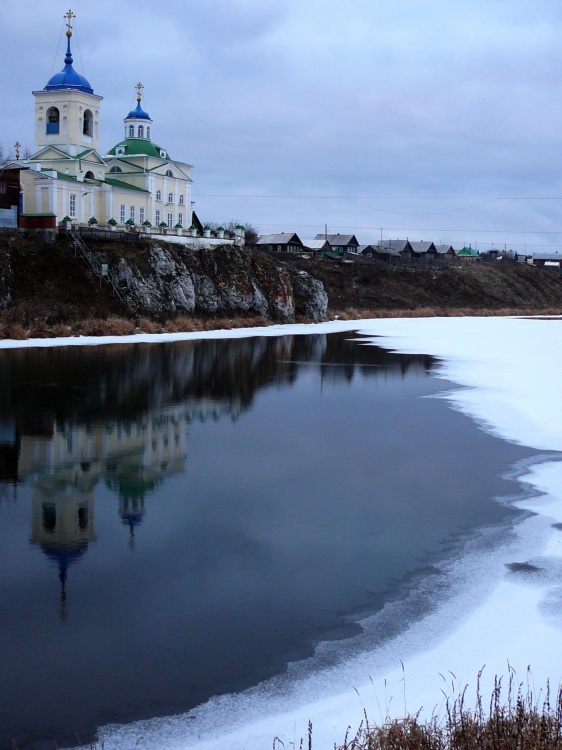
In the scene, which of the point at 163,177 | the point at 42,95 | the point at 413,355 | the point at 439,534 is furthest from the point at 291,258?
the point at 439,534

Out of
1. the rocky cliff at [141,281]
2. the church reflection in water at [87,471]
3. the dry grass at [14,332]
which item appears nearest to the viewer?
the church reflection in water at [87,471]

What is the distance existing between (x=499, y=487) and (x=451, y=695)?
770 cm

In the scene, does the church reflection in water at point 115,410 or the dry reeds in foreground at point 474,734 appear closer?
the dry reeds in foreground at point 474,734

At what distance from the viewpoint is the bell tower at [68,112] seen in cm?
5972

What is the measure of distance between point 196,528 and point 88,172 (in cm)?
5279

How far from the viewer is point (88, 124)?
61688 millimetres

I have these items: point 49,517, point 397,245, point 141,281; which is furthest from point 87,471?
point 397,245

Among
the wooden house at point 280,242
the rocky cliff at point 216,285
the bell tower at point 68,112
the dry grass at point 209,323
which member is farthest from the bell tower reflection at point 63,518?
the wooden house at point 280,242

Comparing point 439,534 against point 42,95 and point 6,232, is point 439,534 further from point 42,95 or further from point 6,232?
point 42,95

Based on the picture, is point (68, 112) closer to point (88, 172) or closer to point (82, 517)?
point (88, 172)

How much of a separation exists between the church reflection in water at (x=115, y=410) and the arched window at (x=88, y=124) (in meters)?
27.4

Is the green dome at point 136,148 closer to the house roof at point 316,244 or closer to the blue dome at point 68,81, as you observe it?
the blue dome at point 68,81

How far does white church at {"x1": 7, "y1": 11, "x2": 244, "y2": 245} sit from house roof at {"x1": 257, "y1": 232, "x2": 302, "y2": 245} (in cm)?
4495

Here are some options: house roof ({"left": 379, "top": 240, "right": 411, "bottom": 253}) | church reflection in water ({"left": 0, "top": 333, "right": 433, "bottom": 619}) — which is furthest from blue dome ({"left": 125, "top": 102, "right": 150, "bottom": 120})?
house roof ({"left": 379, "top": 240, "right": 411, "bottom": 253})
